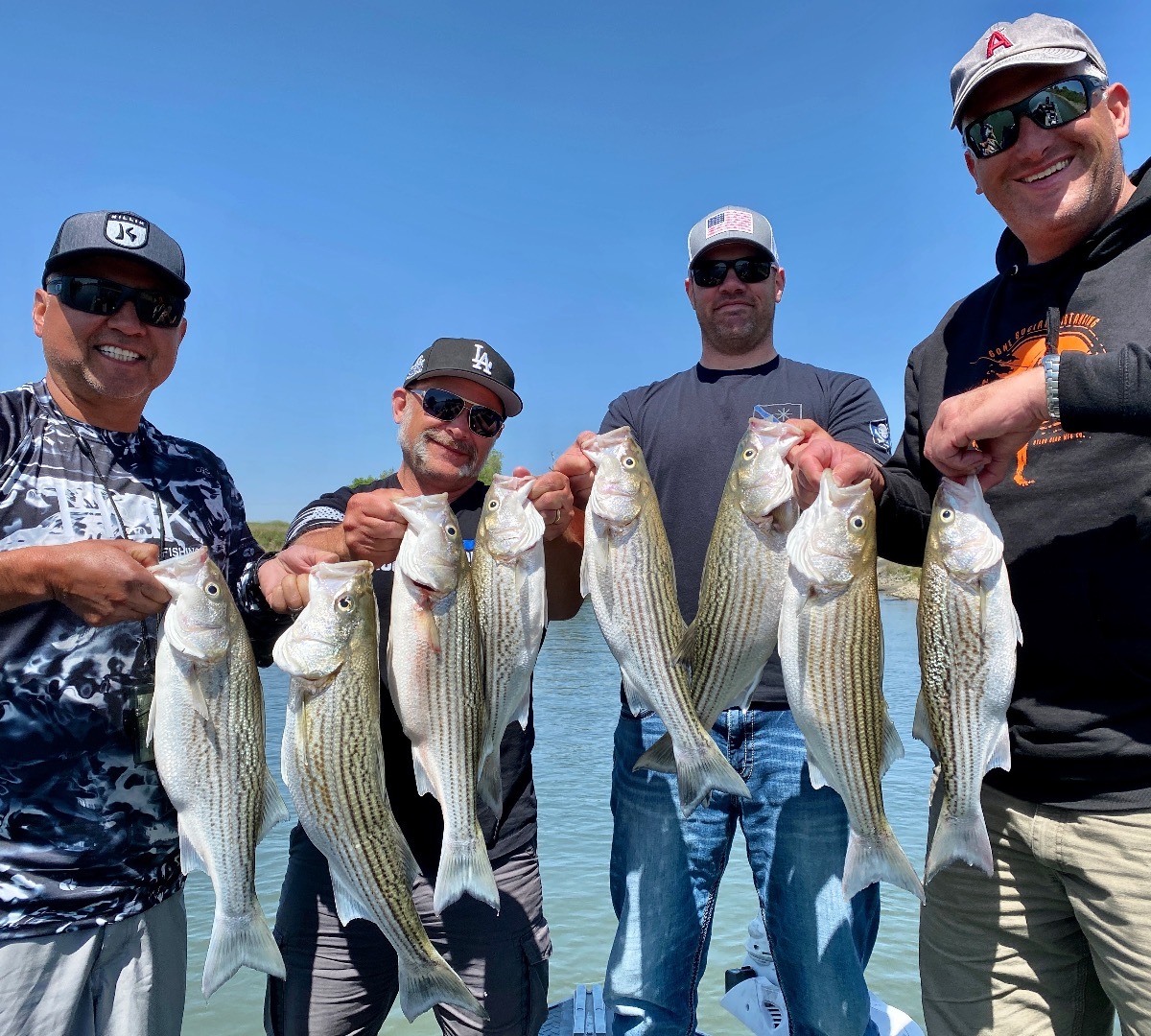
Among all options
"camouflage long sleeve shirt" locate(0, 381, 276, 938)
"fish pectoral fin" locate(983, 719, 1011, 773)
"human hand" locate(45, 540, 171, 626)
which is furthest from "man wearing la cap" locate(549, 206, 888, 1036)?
"camouflage long sleeve shirt" locate(0, 381, 276, 938)

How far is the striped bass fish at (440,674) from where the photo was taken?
10.1ft

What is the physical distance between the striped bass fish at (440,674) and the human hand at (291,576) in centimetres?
33

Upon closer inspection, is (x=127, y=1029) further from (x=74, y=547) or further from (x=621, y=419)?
(x=621, y=419)

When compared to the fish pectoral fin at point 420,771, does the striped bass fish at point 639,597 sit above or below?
Answer: above

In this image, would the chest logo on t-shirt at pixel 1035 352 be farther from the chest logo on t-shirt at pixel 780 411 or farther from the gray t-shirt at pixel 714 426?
the chest logo on t-shirt at pixel 780 411

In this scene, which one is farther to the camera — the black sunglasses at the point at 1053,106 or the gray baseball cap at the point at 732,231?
the gray baseball cap at the point at 732,231

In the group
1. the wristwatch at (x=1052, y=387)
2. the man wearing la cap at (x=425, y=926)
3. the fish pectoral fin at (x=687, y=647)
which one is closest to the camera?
the wristwatch at (x=1052, y=387)

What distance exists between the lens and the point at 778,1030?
4.63m

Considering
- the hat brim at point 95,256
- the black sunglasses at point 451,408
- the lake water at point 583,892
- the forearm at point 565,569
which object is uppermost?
the hat brim at point 95,256

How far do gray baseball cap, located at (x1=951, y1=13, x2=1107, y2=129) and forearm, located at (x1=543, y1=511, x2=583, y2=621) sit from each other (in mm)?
2327

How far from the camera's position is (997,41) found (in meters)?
3.17

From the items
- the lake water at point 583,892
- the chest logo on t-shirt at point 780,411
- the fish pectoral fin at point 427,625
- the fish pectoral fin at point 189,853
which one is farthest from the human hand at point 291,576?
the lake water at point 583,892

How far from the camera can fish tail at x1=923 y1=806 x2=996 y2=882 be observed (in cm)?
295

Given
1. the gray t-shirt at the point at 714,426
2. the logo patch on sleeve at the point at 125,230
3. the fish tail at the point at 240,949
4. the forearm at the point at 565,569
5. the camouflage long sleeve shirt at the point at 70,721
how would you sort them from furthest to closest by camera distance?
the gray t-shirt at the point at 714,426 < the forearm at the point at 565,569 < the logo patch on sleeve at the point at 125,230 < the camouflage long sleeve shirt at the point at 70,721 < the fish tail at the point at 240,949
